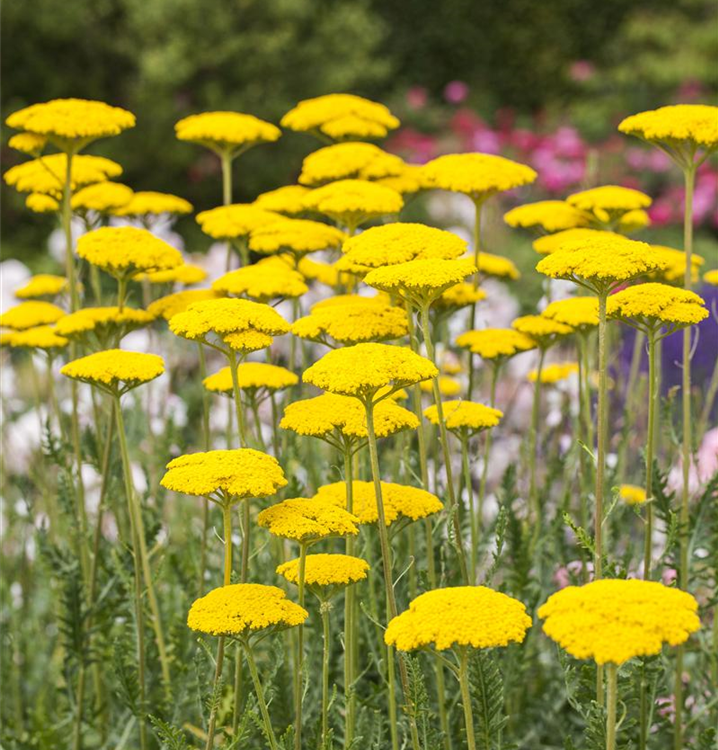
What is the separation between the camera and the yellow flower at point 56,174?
9.02ft

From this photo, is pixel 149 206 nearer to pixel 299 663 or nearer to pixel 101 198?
pixel 101 198

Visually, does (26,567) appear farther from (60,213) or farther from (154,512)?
(60,213)

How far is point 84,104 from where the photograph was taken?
2627 millimetres

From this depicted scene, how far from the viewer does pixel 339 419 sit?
73.7 inches

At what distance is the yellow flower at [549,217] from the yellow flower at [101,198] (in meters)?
0.87

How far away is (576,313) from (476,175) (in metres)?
0.37

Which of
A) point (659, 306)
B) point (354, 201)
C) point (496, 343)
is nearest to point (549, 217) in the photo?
point (496, 343)

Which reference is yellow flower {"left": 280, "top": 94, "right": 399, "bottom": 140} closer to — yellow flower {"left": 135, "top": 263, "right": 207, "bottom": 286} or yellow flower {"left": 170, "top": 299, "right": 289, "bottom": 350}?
yellow flower {"left": 135, "top": 263, "right": 207, "bottom": 286}

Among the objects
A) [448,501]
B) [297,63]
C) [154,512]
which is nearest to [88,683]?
[154,512]

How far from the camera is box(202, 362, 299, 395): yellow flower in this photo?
231 cm

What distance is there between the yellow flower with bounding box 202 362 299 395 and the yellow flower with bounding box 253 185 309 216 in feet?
1.40

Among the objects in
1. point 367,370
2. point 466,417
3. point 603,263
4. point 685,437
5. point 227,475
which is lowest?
point 685,437

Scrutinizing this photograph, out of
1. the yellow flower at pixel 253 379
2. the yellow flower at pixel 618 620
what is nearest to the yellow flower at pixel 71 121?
the yellow flower at pixel 253 379

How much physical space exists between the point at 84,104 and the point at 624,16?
1253 cm
